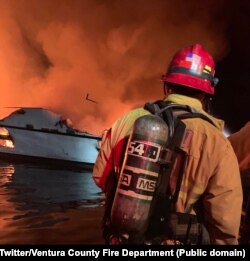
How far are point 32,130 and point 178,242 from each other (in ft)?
40.6

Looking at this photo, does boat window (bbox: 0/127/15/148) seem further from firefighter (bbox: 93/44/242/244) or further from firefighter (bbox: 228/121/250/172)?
firefighter (bbox: 93/44/242/244)

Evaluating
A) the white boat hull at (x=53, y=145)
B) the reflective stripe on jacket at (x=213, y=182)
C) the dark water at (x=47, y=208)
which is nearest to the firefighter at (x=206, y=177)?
the reflective stripe on jacket at (x=213, y=182)

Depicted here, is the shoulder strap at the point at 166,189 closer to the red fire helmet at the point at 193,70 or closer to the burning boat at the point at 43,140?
the red fire helmet at the point at 193,70

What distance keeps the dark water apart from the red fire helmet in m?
3.57

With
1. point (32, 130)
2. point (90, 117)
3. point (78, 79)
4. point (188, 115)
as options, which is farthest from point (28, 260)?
point (78, 79)

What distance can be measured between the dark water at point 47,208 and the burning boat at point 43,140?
1969mm

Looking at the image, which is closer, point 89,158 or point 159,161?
point 159,161

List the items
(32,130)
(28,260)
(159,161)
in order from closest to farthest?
(159,161), (28,260), (32,130)

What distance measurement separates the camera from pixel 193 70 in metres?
2.30

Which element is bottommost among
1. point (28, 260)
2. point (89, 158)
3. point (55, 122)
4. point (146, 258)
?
point (89, 158)

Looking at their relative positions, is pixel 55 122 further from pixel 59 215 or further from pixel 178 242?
pixel 178 242

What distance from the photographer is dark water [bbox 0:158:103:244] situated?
542 cm

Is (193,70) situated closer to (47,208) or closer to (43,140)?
(47,208)

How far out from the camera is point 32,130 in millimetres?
13914
